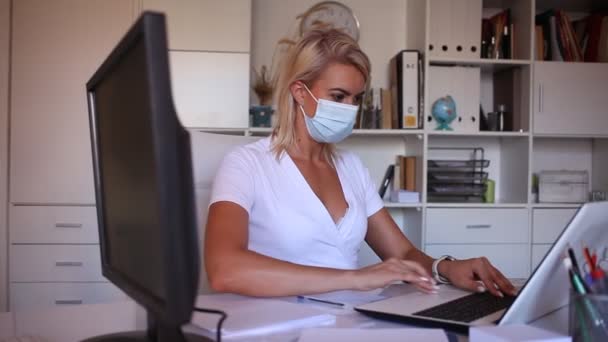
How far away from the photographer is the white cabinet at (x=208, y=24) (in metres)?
2.67

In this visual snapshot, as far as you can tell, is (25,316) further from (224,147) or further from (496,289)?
(496,289)

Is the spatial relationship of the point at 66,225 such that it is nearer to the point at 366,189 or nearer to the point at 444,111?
the point at 366,189

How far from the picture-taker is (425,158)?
278 cm

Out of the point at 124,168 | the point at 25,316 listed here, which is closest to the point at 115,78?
the point at 124,168

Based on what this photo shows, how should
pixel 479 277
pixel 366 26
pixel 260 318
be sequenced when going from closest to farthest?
1. pixel 260 318
2. pixel 479 277
3. pixel 366 26

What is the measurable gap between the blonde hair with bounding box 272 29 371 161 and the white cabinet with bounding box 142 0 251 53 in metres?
1.10

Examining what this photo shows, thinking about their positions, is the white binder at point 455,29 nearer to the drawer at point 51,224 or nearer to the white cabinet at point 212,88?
the white cabinet at point 212,88

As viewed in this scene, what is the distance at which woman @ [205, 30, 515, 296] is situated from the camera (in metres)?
1.11

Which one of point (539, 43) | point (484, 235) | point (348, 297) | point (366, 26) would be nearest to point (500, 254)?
point (484, 235)

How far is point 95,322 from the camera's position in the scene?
951mm

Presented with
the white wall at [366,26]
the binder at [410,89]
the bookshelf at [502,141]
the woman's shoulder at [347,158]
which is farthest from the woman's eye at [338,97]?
the white wall at [366,26]

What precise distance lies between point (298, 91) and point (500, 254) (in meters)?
1.66

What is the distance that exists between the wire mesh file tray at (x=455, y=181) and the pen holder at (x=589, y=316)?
218 cm

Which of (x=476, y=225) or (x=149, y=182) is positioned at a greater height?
(x=149, y=182)
